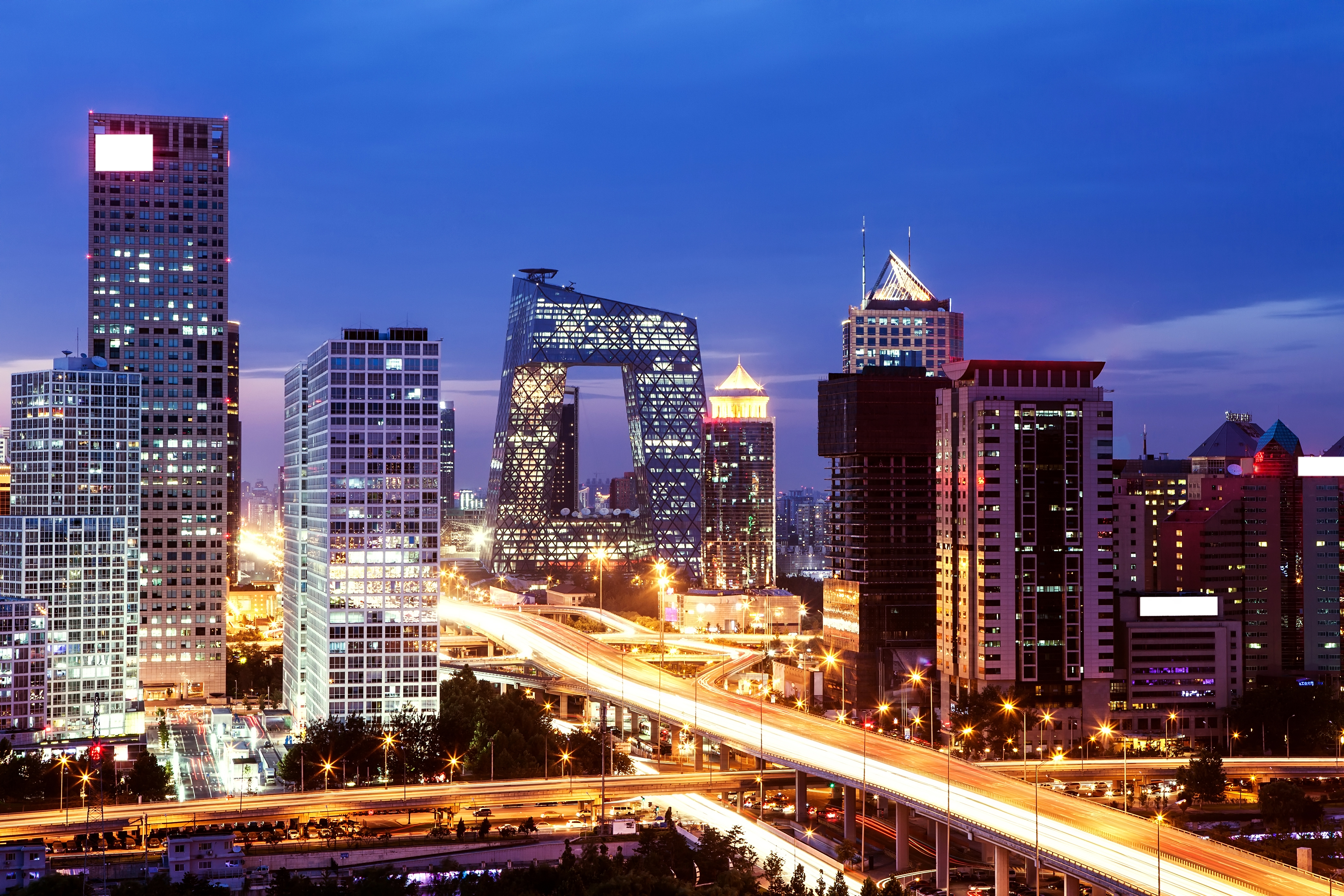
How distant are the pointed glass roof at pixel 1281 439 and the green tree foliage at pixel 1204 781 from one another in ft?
207

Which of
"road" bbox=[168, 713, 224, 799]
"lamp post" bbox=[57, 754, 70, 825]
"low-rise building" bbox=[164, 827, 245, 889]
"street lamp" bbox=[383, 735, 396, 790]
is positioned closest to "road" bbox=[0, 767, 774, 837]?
"lamp post" bbox=[57, 754, 70, 825]

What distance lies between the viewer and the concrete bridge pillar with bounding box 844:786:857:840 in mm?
90562

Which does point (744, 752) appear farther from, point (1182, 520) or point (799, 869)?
point (1182, 520)

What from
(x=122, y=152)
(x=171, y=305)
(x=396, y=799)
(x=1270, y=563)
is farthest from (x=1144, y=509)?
(x=122, y=152)

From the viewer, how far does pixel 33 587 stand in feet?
406

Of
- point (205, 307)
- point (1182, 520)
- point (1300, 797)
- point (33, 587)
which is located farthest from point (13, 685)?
point (1182, 520)

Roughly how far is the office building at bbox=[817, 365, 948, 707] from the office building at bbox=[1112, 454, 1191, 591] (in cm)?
1590

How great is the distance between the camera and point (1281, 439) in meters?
160

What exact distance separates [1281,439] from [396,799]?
99.3 meters

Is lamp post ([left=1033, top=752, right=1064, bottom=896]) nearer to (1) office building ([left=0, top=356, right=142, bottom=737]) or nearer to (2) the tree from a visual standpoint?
(2) the tree

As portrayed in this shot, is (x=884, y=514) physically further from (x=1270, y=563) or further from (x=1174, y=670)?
(x=1270, y=563)

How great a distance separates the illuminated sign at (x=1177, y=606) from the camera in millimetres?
126312

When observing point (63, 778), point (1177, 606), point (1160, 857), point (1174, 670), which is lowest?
point (63, 778)

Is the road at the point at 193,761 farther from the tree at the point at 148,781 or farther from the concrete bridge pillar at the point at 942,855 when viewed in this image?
the concrete bridge pillar at the point at 942,855
